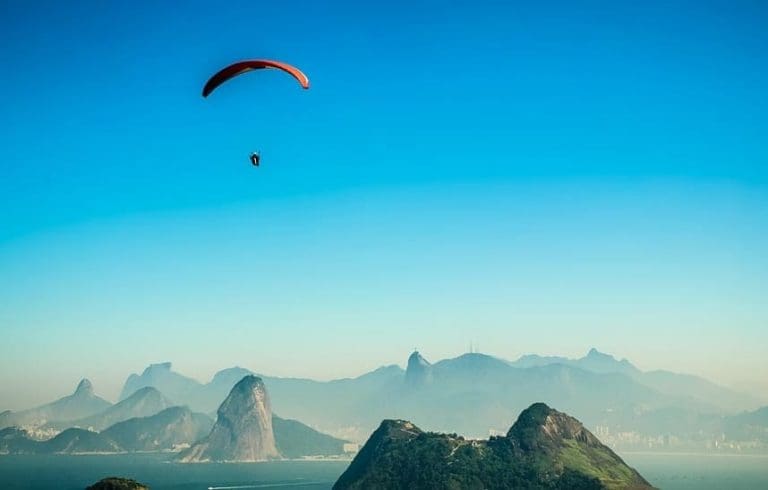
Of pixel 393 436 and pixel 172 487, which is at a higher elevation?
pixel 393 436

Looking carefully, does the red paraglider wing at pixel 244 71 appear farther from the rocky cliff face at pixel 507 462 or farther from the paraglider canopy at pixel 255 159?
the rocky cliff face at pixel 507 462

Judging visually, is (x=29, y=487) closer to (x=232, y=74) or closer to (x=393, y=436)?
(x=393, y=436)

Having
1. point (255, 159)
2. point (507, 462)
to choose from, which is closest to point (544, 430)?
point (507, 462)

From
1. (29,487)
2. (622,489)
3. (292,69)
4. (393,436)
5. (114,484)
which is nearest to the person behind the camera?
(292,69)

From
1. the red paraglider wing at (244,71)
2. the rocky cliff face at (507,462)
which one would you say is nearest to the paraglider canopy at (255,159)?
the red paraglider wing at (244,71)

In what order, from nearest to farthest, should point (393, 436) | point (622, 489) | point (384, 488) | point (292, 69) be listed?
A: point (292, 69) → point (622, 489) → point (384, 488) → point (393, 436)

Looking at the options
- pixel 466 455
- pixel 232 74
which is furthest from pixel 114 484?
pixel 466 455
